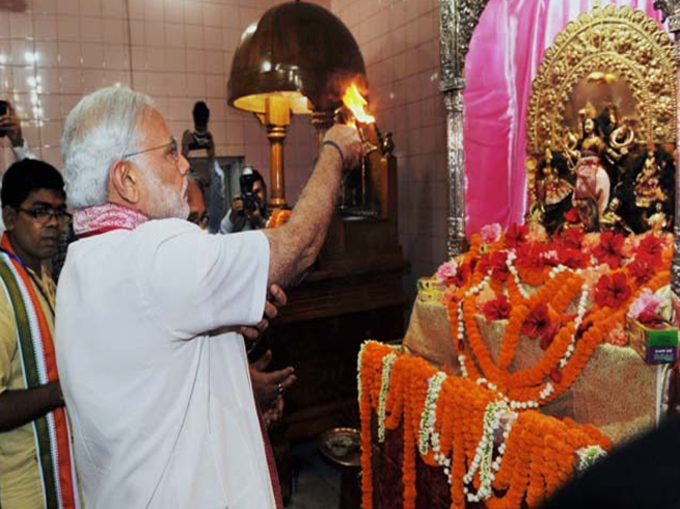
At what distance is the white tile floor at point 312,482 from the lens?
A: 3625 mm

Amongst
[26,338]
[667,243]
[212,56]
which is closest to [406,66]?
[212,56]

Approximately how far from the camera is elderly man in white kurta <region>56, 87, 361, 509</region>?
3.87 feet

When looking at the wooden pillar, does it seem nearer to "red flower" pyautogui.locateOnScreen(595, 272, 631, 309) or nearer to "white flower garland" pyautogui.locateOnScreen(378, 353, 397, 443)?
"red flower" pyautogui.locateOnScreen(595, 272, 631, 309)

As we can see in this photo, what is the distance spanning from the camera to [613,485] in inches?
12.8

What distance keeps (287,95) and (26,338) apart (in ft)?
10.2

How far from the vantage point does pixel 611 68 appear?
2711 millimetres

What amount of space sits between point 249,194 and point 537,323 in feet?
9.72

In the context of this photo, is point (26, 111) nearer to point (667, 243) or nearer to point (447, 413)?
point (447, 413)

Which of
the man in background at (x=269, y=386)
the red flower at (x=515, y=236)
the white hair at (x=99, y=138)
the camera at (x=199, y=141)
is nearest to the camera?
the white hair at (x=99, y=138)

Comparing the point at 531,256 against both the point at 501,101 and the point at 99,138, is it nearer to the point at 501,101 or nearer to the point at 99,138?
the point at 501,101

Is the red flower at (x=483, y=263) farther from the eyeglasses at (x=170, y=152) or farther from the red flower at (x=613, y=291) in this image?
the eyeglasses at (x=170, y=152)

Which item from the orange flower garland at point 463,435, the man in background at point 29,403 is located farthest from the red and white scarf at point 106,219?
the orange flower garland at point 463,435

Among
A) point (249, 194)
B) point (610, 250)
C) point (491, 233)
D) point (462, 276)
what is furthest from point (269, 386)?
point (249, 194)

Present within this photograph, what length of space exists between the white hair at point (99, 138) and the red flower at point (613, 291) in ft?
6.05
